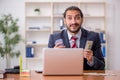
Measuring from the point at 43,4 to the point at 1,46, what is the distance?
147 centimetres

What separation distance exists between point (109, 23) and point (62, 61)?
14.5 ft

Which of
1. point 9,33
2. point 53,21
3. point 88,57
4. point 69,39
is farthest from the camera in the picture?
point 53,21

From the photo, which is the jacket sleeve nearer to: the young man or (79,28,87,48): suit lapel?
the young man

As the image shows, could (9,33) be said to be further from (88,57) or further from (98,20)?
(88,57)

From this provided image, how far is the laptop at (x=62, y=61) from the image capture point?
1.96m

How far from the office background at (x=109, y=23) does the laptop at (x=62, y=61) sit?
13.9 feet

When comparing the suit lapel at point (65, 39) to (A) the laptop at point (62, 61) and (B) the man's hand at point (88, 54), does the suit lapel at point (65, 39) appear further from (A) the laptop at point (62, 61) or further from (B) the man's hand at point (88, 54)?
(A) the laptop at point (62, 61)

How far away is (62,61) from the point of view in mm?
1971

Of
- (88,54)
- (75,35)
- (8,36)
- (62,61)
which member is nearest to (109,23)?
(8,36)

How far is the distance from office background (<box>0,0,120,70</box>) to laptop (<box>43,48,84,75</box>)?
422cm

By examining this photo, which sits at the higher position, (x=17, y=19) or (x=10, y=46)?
(x=17, y=19)

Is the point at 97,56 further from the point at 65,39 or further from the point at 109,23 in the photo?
the point at 109,23

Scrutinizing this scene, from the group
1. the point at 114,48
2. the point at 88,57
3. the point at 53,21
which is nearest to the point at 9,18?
the point at 53,21

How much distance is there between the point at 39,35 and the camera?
6145 mm
